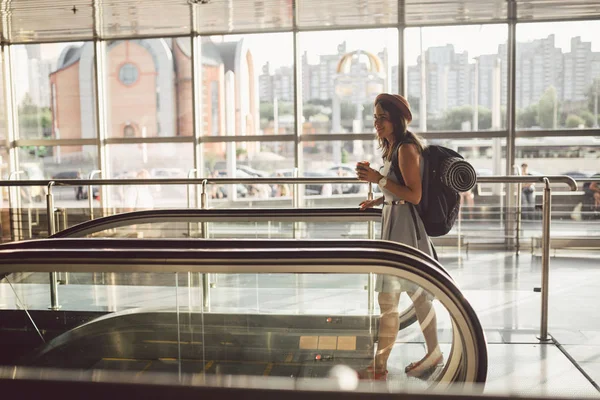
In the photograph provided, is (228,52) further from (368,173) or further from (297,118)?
(368,173)

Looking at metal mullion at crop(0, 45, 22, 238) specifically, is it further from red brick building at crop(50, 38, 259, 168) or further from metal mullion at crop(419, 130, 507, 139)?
metal mullion at crop(419, 130, 507, 139)

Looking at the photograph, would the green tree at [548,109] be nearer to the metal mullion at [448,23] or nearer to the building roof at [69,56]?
the metal mullion at [448,23]

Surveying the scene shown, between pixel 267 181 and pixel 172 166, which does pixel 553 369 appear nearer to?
pixel 267 181

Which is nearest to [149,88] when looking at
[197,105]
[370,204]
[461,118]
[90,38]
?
[197,105]

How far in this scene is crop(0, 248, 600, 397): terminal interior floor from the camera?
2.73 meters

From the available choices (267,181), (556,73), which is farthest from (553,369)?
(556,73)

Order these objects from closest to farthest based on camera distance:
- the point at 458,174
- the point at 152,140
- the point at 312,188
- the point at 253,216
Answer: the point at 458,174 < the point at 253,216 < the point at 312,188 < the point at 152,140

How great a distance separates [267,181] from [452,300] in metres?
3.01

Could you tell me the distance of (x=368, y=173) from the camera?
3.33 meters

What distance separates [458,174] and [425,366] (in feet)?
3.23

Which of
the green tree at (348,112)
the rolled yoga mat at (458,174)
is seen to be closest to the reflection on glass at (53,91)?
the green tree at (348,112)

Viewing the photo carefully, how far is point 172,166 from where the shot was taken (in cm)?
989

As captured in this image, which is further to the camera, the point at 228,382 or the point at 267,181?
the point at 267,181

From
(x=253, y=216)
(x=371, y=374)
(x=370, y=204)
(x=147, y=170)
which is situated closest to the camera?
(x=371, y=374)
